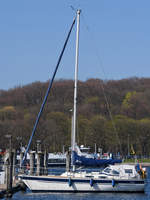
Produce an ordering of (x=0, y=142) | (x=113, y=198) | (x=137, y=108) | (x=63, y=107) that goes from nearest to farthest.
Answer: (x=113, y=198)
(x=0, y=142)
(x=63, y=107)
(x=137, y=108)

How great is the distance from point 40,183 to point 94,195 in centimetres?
499

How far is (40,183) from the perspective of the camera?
4634 cm

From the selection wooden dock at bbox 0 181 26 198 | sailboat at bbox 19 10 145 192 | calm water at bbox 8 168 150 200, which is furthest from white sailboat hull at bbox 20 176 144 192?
wooden dock at bbox 0 181 26 198

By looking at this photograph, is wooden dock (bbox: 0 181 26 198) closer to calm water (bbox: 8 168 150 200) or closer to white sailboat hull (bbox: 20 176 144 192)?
calm water (bbox: 8 168 150 200)

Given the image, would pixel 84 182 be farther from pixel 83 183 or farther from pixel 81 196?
pixel 81 196

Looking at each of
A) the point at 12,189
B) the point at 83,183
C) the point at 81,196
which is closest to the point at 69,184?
the point at 83,183

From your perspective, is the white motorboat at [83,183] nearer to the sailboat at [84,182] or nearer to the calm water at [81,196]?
the sailboat at [84,182]

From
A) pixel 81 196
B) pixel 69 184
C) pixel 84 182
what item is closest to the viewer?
pixel 81 196

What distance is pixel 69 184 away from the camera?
45750 millimetres

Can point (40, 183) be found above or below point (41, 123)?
below

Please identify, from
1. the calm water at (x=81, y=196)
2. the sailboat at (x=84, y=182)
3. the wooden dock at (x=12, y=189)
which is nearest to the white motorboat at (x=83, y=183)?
the sailboat at (x=84, y=182)

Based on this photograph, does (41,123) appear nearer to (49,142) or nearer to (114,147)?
(49,142)

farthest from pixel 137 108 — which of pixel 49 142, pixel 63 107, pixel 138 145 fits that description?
pixel 49 142

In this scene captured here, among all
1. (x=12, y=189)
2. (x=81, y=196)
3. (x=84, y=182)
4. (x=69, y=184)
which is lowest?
(x=81, y=196)
